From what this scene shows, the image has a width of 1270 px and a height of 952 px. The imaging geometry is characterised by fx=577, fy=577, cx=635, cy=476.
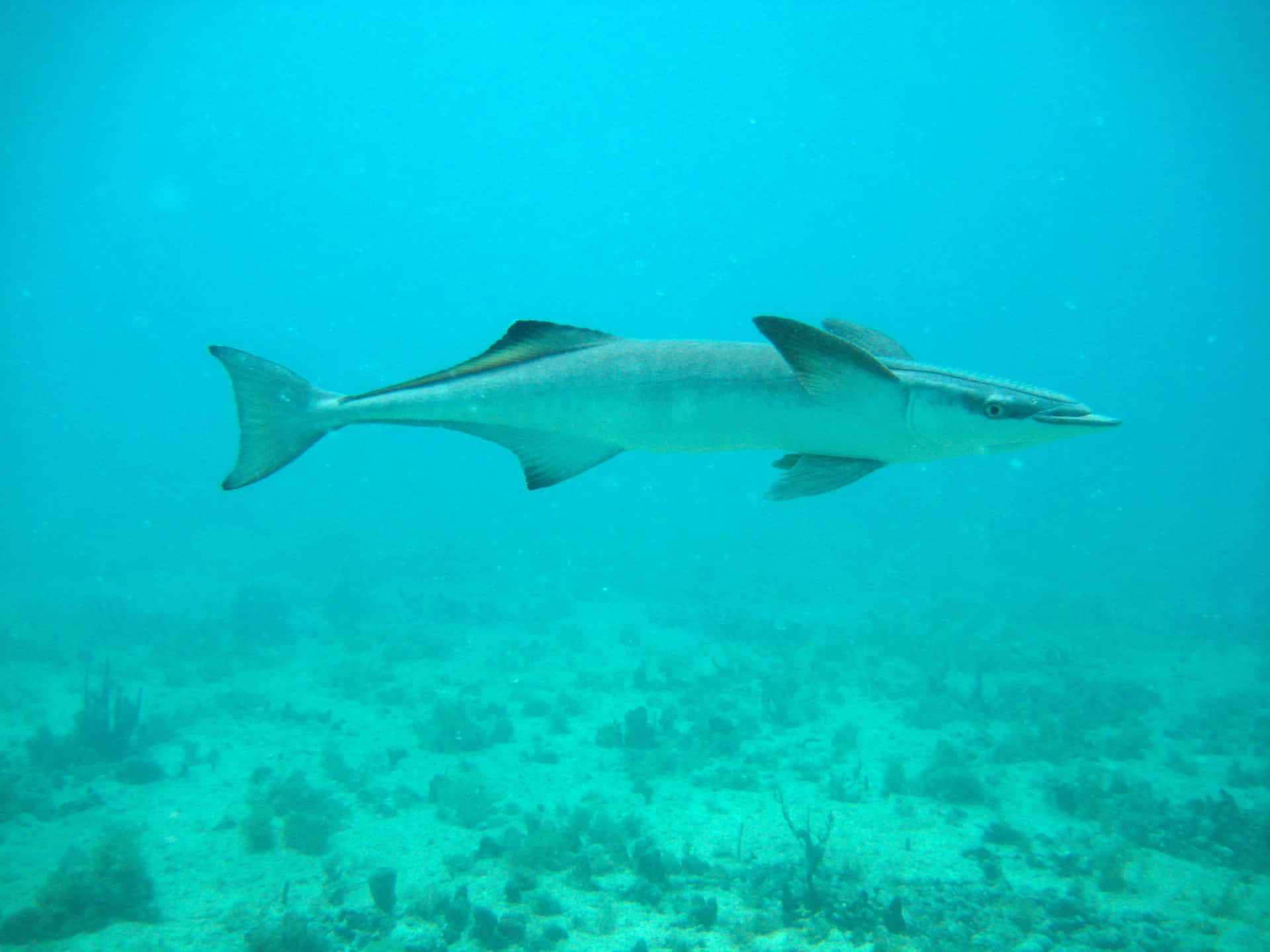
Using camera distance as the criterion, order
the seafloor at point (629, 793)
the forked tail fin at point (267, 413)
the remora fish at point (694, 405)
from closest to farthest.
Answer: the remora fish at point (694, 405), the forked tail fin at point (267, 413), the seafloor at point (629, 793)

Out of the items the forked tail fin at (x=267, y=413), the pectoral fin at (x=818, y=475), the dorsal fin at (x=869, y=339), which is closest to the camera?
the pectoral fin at (x=818, y=475)

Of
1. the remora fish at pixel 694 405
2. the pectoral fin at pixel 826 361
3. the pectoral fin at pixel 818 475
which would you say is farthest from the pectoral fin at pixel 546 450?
the pectoral fin at pixel 826 361

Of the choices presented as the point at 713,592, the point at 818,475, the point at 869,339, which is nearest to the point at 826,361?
the point at 818,475

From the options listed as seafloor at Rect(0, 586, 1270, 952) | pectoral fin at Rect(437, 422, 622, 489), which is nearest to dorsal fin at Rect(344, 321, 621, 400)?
pectoral fin at Rect(437, 422, 622, 489)

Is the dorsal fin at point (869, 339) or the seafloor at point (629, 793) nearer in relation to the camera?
the dorsal fin at point (869, 339)

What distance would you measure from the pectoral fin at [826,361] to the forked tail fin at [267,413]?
6.80ft

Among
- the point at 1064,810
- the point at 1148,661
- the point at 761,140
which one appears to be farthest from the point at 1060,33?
the point at 1064,810

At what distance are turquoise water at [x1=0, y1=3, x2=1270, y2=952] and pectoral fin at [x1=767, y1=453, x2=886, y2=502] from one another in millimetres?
3080

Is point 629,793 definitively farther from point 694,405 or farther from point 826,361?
point 826,361

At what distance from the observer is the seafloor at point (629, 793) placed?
17.4 feet

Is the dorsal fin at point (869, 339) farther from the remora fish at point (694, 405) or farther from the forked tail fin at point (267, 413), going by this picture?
the forked tail fin at point (267, 413)

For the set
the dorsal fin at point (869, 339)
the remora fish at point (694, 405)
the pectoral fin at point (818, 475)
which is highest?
the dorsal fin at point (869, 339)

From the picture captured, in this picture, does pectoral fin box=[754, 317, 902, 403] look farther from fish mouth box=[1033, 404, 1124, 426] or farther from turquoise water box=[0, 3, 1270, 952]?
turquoise water box=[0, 3, 1270, 952]

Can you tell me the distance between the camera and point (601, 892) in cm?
571
